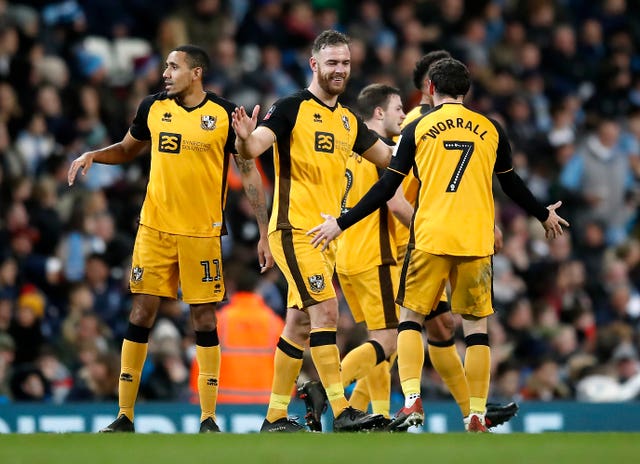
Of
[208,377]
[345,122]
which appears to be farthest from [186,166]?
[208,377]

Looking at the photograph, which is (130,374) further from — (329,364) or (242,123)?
(242,123)

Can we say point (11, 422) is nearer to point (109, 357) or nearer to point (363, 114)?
point (109, 357)

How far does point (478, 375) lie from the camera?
977 cm

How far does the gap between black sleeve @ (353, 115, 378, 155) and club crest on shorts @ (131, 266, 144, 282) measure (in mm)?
1722

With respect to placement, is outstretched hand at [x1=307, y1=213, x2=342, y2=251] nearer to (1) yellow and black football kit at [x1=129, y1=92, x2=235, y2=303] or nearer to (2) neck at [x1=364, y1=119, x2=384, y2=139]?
(1) yellow and black football kit at [x1=129, y1=92, x2=235, y2=303]

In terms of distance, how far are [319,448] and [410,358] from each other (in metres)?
1.88

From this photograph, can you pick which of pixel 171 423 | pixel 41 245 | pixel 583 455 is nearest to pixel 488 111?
pixel 41 245

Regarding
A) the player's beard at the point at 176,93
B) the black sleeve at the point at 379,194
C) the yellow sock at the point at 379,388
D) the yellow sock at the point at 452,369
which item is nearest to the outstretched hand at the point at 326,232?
the black sleeve at the point at 379,194

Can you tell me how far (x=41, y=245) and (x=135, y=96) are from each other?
231cm

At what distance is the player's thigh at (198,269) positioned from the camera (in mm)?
10172

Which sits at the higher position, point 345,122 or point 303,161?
point 345,122

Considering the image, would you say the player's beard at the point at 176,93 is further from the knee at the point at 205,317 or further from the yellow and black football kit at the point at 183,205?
the knee at the point at 205,317

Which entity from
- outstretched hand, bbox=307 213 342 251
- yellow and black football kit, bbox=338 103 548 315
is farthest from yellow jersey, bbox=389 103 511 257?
outstretched hand, bbox=307 213 342 251

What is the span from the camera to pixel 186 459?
24.5ft
